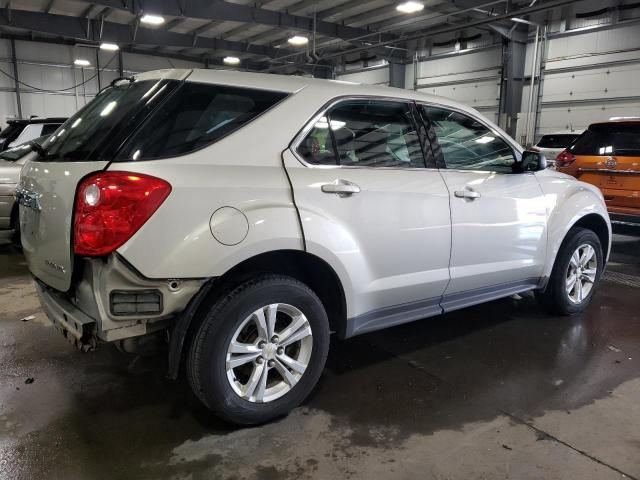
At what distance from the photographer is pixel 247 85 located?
2477 millimetres

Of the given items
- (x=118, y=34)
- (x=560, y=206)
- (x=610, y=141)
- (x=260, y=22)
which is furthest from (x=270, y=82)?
(x=118, y=34)

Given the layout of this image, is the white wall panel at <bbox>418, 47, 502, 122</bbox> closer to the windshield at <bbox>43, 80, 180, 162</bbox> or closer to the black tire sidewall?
the black tire sidewall

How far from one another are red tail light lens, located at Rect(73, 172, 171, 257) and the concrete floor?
991 mm

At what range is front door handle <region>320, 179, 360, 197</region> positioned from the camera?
8.25ft

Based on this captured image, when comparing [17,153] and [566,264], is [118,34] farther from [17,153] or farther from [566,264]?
[566,264]

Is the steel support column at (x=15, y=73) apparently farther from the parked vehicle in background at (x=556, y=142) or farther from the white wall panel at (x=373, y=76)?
the parked vehicle in background at (x=556, y=142)

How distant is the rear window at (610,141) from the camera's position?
6.04 metres

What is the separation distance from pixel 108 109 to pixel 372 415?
6.81ft

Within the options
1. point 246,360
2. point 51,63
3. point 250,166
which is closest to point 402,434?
point 246,360

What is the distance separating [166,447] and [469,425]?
4.92 ft

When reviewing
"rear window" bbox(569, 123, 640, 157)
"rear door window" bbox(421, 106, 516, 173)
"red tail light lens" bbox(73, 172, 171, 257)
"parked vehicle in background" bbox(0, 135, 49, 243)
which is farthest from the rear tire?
"parked vehicle in background" bbox(0, 135, 49, 243)

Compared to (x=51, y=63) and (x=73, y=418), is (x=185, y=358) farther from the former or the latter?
(x=51, y=63)

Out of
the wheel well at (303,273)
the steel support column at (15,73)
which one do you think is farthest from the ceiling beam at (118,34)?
the wheel well at (303,273)

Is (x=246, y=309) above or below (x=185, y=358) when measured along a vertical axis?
above
